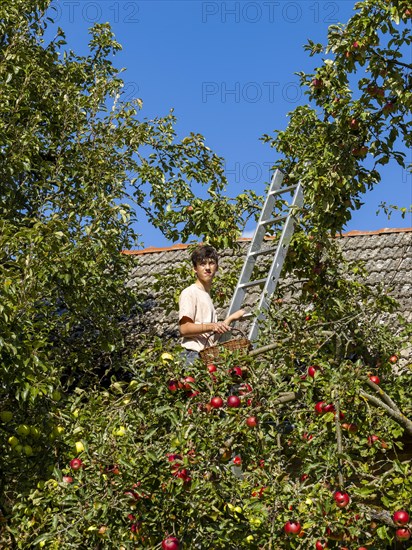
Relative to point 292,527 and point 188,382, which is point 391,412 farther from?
point 188,382

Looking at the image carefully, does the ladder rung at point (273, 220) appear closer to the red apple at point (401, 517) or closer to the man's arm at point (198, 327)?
the man's arm at point (198, 327)

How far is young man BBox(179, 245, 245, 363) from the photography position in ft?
20.0

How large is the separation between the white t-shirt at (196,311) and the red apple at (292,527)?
1.90m

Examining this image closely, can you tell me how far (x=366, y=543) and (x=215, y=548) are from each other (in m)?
0.72

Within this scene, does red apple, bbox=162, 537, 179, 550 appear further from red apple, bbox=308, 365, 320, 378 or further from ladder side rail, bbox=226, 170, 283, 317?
ladder side rail, bbox=226, 170, 283, 317

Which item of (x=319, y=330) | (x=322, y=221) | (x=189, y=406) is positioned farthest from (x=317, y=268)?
(x=189, y=406)

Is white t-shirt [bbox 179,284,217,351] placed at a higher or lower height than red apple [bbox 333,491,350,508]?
higher

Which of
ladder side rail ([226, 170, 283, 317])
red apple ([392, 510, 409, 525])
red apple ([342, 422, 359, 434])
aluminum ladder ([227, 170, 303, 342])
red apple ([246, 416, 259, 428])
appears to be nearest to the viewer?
red apple ([392, 510, 409, 525])

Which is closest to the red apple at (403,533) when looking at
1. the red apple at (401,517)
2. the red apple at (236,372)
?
the red apple at (401,517)

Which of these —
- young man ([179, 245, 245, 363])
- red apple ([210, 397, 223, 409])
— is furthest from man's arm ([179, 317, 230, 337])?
red apple ([210, 397, 223, 409])

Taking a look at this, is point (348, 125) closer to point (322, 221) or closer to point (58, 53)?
point (322, 221)

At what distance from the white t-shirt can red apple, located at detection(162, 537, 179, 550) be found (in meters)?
1.90

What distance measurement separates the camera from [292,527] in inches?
173

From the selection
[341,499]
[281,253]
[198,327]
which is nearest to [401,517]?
[341,499]
